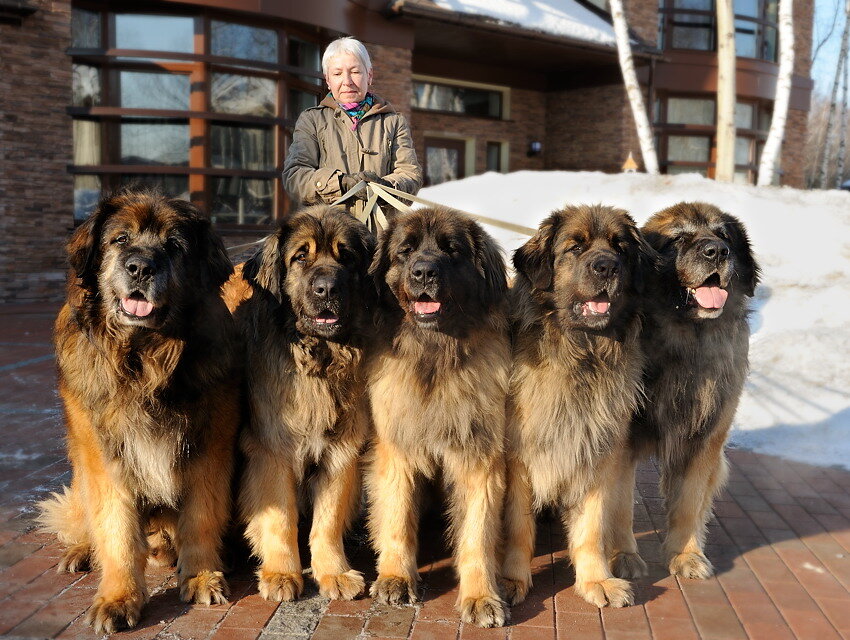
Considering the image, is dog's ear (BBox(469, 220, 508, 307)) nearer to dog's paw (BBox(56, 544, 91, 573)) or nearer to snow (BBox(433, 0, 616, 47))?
dog's paw (BBox(56, 544, 91, 573))

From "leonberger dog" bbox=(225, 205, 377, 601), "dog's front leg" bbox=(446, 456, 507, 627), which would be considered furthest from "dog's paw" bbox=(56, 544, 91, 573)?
"dog's front leg" bbox=(446, 456, 507, 627)

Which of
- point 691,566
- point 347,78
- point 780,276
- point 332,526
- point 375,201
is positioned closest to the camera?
point 332,526

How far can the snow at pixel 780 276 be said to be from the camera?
627 cm

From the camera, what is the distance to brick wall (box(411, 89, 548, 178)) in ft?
60.8

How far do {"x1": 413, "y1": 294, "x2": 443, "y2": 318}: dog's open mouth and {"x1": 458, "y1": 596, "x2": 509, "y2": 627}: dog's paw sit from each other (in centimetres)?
132

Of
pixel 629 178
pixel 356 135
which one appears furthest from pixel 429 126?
pixel 356 135

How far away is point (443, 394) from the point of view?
341cm

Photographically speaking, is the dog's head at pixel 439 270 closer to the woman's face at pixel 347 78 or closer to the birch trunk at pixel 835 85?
the woman's face at pixel 347 78

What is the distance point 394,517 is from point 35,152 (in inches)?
455

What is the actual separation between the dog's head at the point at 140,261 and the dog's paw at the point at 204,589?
1260 mm

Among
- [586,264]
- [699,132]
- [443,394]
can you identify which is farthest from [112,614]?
[699,132]

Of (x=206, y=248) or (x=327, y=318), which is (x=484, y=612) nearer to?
(x=327, y=318)

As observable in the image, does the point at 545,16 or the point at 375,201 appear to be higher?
the point at 545,16

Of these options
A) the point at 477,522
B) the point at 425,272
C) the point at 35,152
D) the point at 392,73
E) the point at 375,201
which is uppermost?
the point at 392,73
